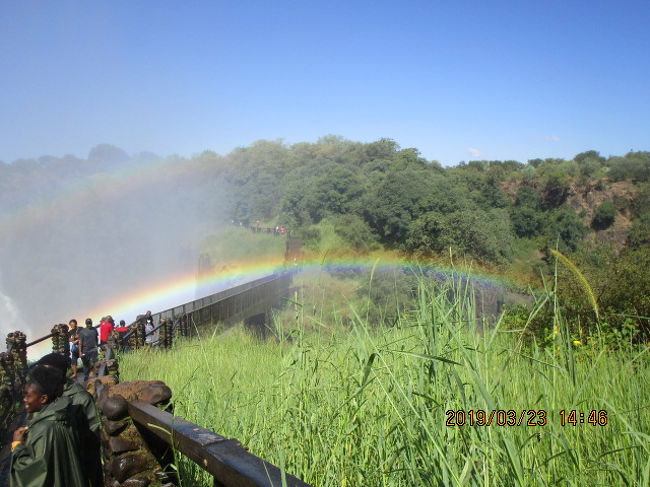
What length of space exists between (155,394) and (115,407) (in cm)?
25

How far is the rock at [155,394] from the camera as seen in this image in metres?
3.24

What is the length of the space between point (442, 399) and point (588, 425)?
721 mm

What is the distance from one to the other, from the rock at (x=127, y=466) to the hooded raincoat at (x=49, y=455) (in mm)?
217

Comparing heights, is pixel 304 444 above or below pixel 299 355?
below

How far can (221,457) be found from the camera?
1802mm

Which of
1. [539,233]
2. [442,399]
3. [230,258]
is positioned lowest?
[230,258]

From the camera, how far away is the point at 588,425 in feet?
7.57

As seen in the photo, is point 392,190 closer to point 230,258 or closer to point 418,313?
point 418,313

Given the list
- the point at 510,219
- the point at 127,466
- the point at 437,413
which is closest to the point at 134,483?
the point at 127,466

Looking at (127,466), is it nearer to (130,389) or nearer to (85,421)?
(130,389)

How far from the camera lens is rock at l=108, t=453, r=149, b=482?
3.23 meters

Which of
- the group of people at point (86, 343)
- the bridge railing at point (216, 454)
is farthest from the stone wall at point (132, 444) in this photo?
the group of people at point (86, 343)

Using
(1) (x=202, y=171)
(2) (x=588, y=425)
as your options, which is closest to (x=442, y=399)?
(2) (x=588, y=425)

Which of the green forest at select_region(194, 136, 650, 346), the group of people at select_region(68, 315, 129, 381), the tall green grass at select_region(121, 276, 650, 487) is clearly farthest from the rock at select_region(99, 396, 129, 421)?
the group of people at select_region(68, 315, 129, 381)
